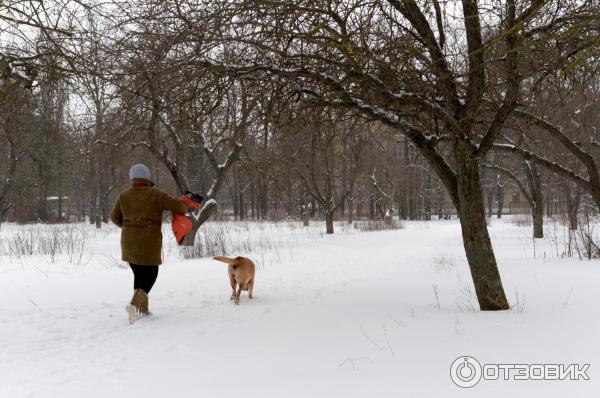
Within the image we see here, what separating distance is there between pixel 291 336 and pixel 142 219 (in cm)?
235

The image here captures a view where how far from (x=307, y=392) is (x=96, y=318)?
3.51 meters

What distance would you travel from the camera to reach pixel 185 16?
4.59 m

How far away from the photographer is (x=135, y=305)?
16.8 feet

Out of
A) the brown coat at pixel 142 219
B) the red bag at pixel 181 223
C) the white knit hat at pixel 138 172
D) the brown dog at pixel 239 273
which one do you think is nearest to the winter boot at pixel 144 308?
the brown coat at pixel 142 219

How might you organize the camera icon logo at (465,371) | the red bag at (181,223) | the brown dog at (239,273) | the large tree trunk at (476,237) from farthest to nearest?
the brown dog at (239,273)
the red bag at (181,223)
the large tree trunk at (476,237)
the camera icon logo at (465,371)

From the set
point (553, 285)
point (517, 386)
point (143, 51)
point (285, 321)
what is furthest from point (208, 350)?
point (553, 285)

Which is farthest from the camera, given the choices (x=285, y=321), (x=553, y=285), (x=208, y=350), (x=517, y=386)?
(x=553, y=285)

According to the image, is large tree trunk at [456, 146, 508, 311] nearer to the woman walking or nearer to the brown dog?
the brown dog

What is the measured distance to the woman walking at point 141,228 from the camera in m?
5.18

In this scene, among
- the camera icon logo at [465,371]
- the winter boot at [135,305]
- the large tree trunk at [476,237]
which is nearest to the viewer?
the camera icon logo at [465,371]

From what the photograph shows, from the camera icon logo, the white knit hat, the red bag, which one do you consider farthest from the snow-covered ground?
the white knit hat

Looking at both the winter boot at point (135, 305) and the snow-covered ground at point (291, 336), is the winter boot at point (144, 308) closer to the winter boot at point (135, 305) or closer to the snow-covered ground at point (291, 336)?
the winter boot at point (135, 305)

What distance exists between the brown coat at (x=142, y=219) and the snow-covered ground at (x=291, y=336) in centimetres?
81

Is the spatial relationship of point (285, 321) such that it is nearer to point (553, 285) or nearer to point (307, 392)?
point (307, 392)
